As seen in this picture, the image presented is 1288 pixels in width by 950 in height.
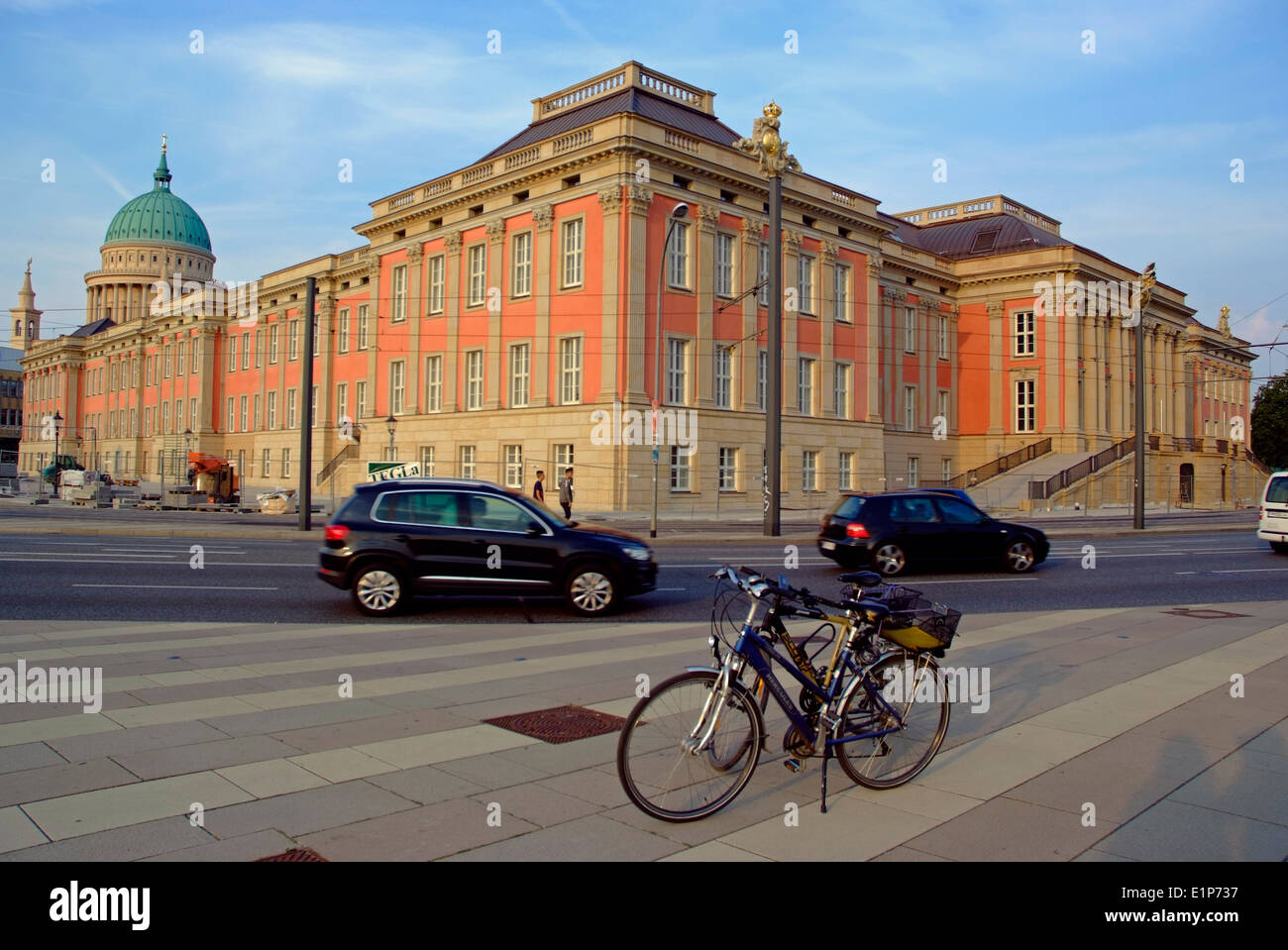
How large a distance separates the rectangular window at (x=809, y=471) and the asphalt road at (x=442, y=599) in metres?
21.6

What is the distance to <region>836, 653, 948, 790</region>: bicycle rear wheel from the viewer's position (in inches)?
201

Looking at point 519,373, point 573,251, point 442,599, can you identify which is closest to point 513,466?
point 519,373

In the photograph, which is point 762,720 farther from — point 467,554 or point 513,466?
point 513,466

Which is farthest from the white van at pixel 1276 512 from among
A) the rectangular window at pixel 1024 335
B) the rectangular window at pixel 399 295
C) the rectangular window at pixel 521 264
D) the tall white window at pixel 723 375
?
the rectangular window at pixel 1024 335

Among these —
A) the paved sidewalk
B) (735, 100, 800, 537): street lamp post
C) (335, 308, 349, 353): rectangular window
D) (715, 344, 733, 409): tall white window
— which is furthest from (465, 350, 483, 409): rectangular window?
the paved sidewalk

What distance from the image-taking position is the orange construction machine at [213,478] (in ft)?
150

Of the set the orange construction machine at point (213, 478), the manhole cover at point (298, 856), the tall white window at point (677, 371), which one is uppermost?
the tall white window at point (677, 371)

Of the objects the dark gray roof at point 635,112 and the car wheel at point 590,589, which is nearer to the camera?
the car wheel at point 590,589

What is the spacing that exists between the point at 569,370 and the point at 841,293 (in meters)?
15.6

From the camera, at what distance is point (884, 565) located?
16.8 meters

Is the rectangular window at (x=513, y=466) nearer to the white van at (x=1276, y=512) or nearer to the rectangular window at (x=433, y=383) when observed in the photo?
the rectangular window at (x=433, y=383)

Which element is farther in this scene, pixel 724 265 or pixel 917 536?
pixel 724 265

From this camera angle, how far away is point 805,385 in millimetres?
45531

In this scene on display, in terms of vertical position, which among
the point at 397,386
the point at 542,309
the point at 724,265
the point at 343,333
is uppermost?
the point at 343,333
